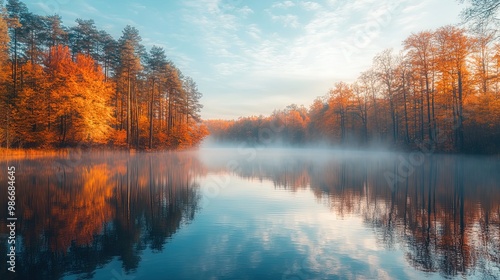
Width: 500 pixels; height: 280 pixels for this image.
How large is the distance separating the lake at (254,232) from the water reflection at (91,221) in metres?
0.04

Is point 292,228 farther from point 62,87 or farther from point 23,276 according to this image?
point 62,87

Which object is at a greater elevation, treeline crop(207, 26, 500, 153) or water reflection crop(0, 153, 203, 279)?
treeline crop(207, 26, 500, 153)

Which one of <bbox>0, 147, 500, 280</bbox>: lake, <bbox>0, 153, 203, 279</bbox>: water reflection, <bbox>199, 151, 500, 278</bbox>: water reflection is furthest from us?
<bbox>199, 151, 500, 278</bbox>: water reflection

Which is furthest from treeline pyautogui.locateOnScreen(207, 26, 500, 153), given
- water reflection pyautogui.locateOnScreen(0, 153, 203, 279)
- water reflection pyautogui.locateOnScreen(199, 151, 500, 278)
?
water reflection pyautogui.locateOnScreen(0, 153, 203, 279)

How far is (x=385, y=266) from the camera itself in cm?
779

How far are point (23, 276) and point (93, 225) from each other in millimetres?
4119

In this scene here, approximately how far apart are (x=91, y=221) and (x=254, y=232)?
611 cm

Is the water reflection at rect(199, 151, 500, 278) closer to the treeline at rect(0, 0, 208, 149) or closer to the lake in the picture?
the lake

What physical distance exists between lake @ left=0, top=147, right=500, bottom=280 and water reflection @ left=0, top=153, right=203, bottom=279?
1.7 inches

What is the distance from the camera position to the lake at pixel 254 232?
7.46m

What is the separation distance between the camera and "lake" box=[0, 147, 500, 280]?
746 centimetres

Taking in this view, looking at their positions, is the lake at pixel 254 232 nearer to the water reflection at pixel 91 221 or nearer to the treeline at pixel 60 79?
the water reflection at pixel 91 221

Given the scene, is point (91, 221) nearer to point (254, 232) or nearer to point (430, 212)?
point (254, 232)

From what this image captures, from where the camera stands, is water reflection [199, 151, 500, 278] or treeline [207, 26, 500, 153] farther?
treeline [207, 26, 500, 153]
